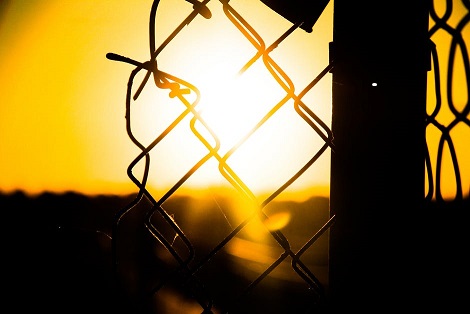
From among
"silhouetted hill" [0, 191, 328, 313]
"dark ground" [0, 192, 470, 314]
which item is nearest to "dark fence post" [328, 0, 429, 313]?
"dark ground" [0, 192, 470, 314]

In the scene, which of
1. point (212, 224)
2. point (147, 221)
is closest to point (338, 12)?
point (147, 221)

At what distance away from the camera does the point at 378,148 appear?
1.24 ft

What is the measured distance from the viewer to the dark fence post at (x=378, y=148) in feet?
1.22

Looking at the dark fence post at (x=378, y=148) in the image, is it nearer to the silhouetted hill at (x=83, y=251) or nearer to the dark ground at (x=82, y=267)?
the dark ground at (x=82, y=267)

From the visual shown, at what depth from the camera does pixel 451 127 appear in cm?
36

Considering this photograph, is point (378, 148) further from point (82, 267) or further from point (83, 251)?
point (82, 267)

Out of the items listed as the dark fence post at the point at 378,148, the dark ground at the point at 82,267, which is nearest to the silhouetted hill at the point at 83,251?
the dark ground at the point at 82,267

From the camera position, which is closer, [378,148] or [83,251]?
[378,148]

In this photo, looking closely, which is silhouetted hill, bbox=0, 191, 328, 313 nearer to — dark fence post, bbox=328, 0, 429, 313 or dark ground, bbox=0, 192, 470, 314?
dark ground, bbox=0, 192, 470, 314

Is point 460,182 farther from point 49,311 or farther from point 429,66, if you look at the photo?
point 49,311

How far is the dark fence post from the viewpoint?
372 millimetres

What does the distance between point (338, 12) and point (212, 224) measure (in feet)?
33.2

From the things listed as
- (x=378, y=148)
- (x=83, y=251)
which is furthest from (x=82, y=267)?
(x=378, y=148)

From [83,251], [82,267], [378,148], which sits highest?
[378,148]
